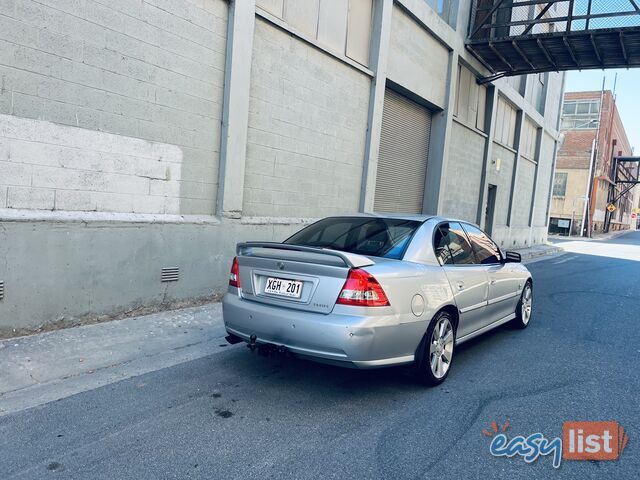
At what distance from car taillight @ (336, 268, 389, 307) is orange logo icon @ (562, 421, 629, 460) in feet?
5.27

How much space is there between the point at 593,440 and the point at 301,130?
666 cm

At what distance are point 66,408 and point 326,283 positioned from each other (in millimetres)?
2143

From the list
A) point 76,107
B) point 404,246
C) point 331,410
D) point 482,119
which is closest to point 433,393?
point 331,410

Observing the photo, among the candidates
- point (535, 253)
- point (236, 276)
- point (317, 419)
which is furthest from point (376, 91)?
point (535, 253)

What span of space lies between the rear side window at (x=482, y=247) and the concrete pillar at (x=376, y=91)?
5051 mm

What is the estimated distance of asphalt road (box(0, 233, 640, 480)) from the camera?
9.73 ft

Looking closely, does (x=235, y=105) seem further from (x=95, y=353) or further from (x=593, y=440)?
(x=593, y=440)

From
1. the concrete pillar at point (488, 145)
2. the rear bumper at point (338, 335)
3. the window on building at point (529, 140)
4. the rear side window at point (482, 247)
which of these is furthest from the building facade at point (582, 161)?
the rear bumper at point (338, 335)

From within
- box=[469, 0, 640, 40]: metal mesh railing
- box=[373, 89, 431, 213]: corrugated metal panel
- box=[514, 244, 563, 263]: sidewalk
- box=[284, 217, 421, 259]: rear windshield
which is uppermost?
box=[469, 0, 640, 40]: metal mesh railing

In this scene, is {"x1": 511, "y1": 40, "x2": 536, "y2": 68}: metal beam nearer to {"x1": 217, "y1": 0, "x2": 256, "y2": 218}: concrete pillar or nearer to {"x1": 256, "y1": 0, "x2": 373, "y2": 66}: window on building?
{"x1": 256, "y1": 0, "x2": 373, "y2": 66}: window on building

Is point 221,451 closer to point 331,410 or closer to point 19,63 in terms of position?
point 331,410

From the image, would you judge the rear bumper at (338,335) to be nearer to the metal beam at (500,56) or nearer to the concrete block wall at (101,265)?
the concrete block wall at (101,265)

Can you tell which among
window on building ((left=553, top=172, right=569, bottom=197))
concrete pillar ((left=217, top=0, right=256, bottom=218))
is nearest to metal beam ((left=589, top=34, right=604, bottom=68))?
concrete pillar ((left=217, top=0, right=256, bottom=218))

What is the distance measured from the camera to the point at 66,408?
3.66m
